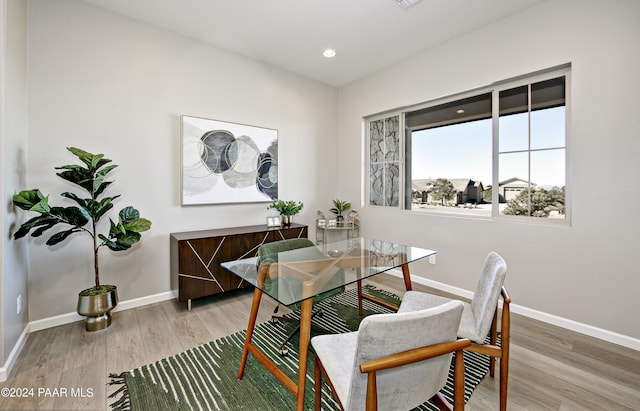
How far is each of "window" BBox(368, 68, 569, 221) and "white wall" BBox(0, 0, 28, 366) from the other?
3.81 meters

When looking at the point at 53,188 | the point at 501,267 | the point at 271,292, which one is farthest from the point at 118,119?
the point at 501,267

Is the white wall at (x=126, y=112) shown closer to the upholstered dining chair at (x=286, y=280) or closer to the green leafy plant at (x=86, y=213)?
the green leafy plant at (x=86, y=213)

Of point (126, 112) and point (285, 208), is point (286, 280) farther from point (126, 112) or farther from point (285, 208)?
point (126, 112)

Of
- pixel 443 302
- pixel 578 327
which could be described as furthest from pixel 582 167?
pixel 443 302

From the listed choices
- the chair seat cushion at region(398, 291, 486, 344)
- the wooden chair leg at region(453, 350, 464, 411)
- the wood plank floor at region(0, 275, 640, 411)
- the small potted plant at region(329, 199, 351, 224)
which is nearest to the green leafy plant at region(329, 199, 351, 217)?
the small potted plant at region(329, 199, 351, 224)

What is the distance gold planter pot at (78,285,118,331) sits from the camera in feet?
7.65

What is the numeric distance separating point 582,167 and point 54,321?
487 cm

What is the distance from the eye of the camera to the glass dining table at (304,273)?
1.48 m

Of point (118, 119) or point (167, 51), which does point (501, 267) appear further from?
point (167, 51)

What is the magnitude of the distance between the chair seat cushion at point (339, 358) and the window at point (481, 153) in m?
2.53

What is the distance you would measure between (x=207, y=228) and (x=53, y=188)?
1418 mm

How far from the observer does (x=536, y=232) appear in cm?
270

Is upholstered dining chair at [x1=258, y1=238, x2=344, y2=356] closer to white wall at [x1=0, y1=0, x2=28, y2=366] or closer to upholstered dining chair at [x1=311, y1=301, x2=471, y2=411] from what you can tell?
upholstered dining chair at [x1=311, y1=301, x2=471, y2=411]

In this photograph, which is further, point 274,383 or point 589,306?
point 589,306
